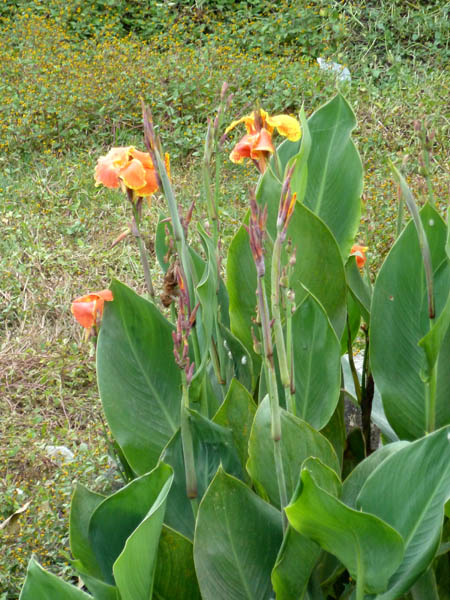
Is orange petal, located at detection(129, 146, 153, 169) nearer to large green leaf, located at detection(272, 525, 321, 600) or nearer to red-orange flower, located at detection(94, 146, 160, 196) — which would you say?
red-orange flower, located at detection(94, 146, 160, 196)

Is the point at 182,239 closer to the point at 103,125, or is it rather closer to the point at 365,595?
the point at 365,595

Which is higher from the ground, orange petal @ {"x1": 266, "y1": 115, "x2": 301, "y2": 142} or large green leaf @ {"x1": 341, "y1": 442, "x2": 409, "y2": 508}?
orange petal @ {"x1": 266, "y1": 115, "x2": 301, "y2": 142}

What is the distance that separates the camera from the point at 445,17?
15.4ft

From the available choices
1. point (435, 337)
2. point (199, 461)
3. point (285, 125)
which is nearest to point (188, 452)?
point (199, 461)

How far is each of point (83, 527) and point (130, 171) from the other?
0.44 m

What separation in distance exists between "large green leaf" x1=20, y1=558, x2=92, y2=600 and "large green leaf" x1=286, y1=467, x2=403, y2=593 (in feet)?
0.86

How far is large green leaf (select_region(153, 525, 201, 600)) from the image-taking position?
99cm

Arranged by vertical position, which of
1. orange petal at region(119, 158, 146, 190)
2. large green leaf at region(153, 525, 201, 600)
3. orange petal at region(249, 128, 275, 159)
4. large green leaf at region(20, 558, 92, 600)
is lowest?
large green leaf at region(153, 525, 201, 600)

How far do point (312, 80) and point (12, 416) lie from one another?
252cm

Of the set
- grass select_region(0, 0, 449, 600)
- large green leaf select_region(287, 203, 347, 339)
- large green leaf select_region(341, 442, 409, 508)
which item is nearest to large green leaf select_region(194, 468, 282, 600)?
large green leaf select_region(341, 442, 409, 508)

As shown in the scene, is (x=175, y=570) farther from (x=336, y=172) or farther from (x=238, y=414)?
(x=336, y=172)

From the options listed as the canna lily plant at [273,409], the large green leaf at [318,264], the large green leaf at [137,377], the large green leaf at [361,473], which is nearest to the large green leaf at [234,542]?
the canna lily plant at [273,409]

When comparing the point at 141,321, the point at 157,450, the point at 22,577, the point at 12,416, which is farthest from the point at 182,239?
the point at 12,416

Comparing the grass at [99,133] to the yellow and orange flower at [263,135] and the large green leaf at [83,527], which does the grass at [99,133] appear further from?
the yellow and orange flower at [263,135]
